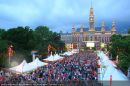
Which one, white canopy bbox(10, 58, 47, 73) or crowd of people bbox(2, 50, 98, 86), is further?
white canopy bbox(10, 58, 47, 73)

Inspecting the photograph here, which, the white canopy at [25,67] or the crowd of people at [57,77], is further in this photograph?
the white canopy at [25,67]

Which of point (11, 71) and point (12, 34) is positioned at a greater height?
point (12, 34)

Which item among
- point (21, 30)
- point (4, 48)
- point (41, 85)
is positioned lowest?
point (41, 85)

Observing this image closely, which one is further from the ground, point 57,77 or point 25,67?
point 25,67

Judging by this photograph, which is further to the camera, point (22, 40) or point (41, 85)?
A: point (22, 40)

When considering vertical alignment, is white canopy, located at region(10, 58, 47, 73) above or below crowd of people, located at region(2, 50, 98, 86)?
above

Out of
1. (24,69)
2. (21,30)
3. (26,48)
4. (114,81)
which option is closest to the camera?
(114,81)

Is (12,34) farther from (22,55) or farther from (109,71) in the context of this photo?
(109,71)

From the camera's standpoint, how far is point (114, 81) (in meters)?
25.2

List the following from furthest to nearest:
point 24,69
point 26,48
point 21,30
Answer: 1. point 21,30
2. point 26,48
3. point 24,69

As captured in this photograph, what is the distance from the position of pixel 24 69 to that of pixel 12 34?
47.4 metres

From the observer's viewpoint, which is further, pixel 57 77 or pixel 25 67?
pixel 25 67

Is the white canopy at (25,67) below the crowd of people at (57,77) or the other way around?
the other way around

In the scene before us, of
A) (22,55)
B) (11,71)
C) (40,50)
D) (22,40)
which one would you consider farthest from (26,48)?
(11,71)
